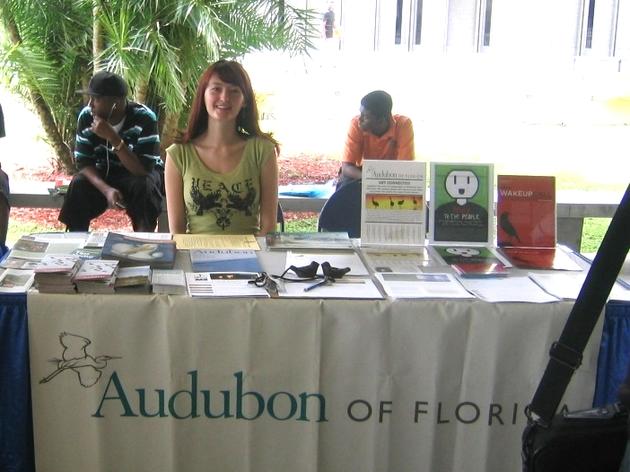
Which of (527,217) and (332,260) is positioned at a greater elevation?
(527,217)

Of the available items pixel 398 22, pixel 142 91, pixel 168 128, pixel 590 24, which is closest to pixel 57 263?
pixel 142 91

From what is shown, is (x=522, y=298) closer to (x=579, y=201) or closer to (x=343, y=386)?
(x=343, y=386)

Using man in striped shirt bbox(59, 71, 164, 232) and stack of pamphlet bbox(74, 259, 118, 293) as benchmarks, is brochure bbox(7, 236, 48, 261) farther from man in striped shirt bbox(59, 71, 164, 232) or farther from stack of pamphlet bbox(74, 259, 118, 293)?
man in striped shirt bbox(59, 71, 164, 232)

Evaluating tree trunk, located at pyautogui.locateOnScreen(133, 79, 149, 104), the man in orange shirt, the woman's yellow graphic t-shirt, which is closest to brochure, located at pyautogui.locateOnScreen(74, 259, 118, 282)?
the woman's yellow graphic t-shirt

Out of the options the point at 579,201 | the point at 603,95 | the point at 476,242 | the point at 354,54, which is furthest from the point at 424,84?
the point at 476,242

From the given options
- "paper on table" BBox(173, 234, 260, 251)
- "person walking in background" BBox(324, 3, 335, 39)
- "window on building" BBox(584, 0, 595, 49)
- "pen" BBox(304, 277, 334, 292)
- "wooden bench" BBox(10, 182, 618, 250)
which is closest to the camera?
"pen" BBox(304, 277, 334, 292)

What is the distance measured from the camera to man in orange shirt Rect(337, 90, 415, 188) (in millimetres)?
4312

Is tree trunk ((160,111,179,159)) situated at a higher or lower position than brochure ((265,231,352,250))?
higher

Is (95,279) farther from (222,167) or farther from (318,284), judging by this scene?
(222,167)

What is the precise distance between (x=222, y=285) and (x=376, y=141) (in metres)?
2.41

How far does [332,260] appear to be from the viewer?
2443 mm

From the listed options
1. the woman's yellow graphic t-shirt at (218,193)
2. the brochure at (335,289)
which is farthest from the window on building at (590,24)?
the brochure at (335,289)

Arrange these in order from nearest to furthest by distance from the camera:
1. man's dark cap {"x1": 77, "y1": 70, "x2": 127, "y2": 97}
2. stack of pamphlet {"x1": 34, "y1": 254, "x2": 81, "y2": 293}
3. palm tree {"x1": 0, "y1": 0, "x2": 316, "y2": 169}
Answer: stack of pamphlet {"x1": 34, "y1": 254, "x2": 81, "y2": 293} < man's dark cap {"x1": 77, "y1": 70, "x2": 127, "y2": 97} < palm tree {"x1": 0, "y1": 0, "x2": 316, "y2": 169}

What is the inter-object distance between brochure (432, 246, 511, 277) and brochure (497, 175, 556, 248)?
4.0 inches
